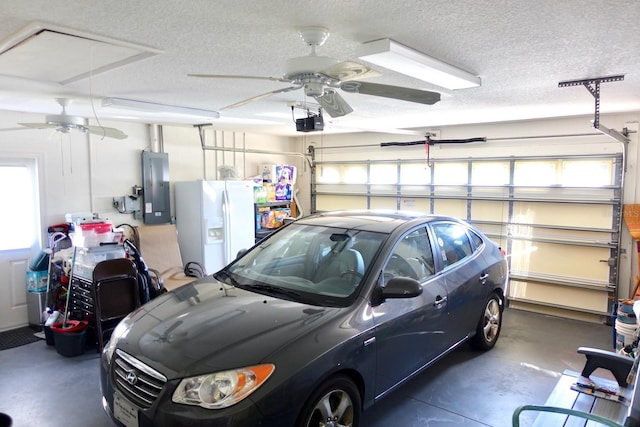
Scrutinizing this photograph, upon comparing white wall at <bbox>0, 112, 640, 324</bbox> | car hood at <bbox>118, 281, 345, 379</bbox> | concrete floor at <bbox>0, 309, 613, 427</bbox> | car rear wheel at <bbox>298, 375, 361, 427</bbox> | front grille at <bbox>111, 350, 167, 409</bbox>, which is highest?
white wall at <bbox>0, 112, 640, 324</bbox>

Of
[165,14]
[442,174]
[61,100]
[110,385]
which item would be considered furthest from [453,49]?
[442,174]

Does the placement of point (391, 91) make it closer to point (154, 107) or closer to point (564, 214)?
point (154, 107)

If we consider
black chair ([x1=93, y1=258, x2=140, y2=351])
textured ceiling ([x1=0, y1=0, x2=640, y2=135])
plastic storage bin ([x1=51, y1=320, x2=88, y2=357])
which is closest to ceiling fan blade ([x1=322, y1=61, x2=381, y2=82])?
textured ceiling ([x1=0, y1=0, x2=640, y2=135])

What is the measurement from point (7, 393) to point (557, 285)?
6.09 m

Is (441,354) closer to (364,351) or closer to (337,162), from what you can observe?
(364,351)

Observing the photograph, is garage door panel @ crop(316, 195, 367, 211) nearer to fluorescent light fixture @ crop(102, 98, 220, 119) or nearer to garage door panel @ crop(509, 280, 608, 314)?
garage door panel @ crop(509, 280, 608, 314)

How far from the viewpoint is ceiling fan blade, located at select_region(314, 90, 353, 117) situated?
2.51 meters

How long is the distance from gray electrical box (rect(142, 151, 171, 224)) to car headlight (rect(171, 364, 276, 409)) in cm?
416

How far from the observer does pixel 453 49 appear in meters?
2.39

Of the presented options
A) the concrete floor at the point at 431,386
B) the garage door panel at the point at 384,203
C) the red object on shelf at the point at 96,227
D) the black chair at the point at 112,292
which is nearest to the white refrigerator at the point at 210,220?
the red object on shelf at the point at 96,227

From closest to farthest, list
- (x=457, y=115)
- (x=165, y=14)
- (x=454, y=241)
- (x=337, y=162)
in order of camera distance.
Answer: (x=165, y=14)
(x=454, y=241)
(x=457, y=115)
(x=337, y=162)

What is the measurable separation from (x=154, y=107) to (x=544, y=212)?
16.5 feet

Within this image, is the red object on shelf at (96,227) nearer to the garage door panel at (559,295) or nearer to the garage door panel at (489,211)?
the garage door panel at (489,211)

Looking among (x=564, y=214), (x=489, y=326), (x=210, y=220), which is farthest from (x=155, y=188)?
(x=564, y=214)
